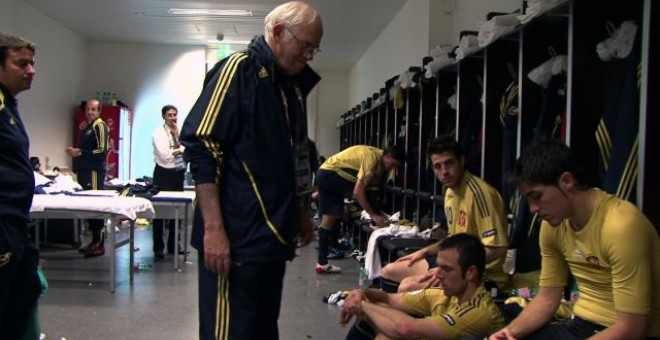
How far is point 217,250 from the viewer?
1.48m

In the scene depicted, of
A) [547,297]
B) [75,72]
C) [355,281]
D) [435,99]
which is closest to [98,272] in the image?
[355,281]

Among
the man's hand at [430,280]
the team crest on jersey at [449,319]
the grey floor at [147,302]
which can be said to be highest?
the man's hand at [430,280]

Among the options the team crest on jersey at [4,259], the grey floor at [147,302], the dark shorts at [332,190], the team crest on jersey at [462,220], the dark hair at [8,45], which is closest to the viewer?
the team crest on jersey at [4,259]

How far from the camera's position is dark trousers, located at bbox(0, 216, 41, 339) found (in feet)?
6.03

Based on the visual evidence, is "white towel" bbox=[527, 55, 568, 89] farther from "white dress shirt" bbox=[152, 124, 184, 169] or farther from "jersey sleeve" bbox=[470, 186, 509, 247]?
"white dress shirt" bbox=[152, 124, 184, 169]

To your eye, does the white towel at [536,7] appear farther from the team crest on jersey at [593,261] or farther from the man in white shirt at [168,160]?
the man in white shirt at [168,160]

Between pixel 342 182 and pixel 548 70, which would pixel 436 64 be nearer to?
pixel 548 70

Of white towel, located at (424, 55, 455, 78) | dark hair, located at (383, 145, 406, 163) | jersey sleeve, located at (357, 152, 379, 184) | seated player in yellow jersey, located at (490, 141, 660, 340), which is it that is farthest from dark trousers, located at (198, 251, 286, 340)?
jersey sleeve, located at (357, 152, 379, 184)

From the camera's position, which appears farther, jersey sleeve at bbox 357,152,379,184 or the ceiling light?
the ceiling light

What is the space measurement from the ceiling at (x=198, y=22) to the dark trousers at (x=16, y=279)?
5.21 meters

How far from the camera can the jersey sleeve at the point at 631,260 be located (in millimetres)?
1433

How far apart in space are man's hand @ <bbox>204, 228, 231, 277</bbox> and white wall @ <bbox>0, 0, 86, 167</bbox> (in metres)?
6.25

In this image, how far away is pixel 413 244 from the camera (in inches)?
137

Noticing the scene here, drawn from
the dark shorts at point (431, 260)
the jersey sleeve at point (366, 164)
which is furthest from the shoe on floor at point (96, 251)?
the dark shorts at point (431, 260)
